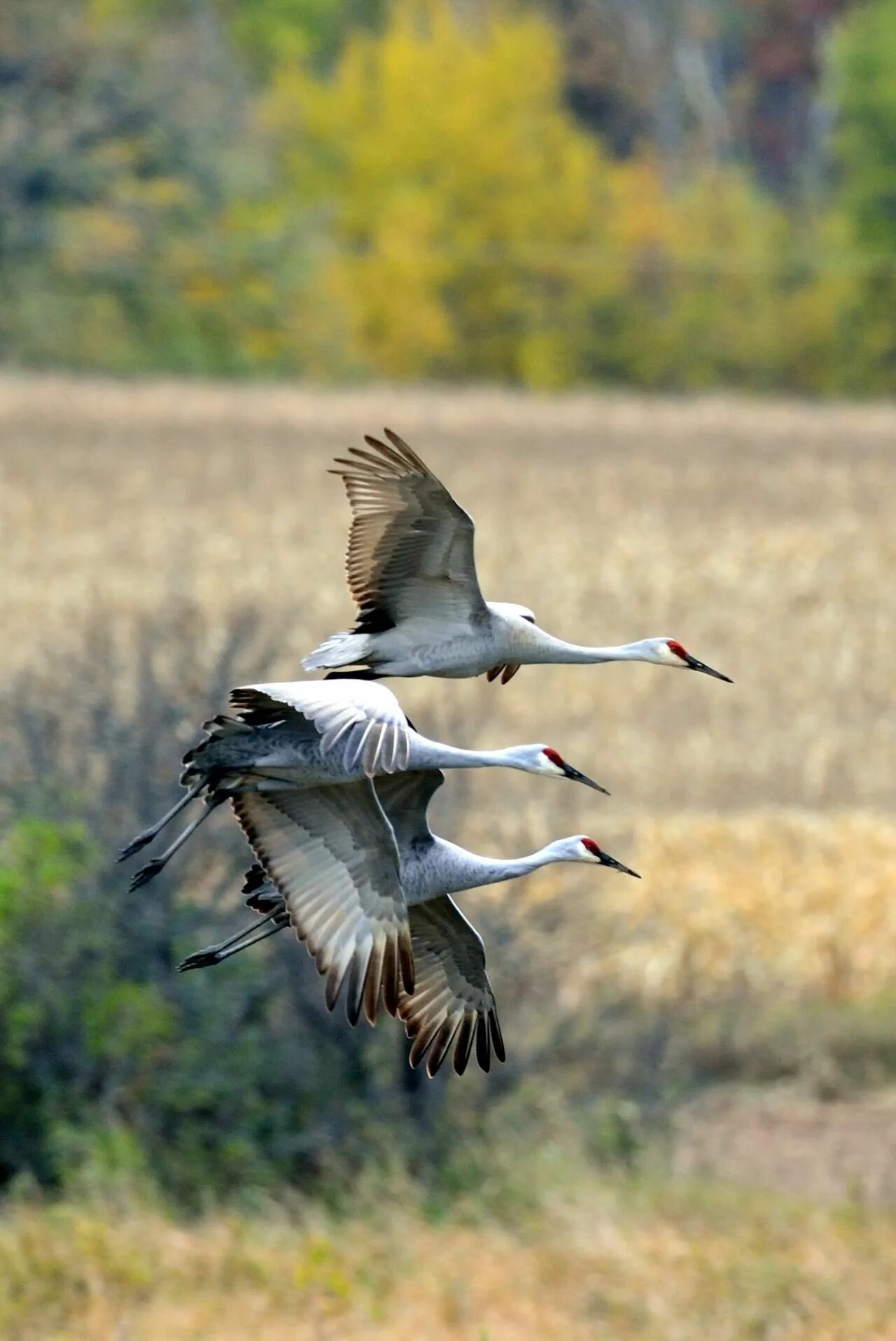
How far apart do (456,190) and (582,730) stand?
39.2m

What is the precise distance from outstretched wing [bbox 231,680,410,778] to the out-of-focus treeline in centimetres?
3746

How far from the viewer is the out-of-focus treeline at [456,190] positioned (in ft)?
139

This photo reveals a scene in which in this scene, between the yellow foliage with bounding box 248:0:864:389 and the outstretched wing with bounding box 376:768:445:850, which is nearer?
the outstretched wing with bounding box 376:768:445:850

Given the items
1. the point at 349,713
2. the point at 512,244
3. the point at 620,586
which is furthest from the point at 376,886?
the point at 512,244

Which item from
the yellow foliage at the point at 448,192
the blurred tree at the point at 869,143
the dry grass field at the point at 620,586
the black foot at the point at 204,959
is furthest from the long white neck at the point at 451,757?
the blurred tree at the point at 869,143

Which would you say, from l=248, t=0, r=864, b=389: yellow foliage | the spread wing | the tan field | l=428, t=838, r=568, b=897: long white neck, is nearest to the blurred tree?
l=248, t=0, r=864, b=389: yellow foliage

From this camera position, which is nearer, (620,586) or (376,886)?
(376,886)

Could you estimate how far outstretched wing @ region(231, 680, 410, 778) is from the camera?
158 inches

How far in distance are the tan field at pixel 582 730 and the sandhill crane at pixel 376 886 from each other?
514cm

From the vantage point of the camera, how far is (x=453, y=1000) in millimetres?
4969

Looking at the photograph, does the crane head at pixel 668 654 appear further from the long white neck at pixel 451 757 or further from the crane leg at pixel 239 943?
the crane leg at pixel 239 943

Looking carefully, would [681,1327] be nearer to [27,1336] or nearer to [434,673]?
[27,1336]

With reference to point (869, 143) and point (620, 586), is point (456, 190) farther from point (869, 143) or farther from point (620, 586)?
point (620, 586)

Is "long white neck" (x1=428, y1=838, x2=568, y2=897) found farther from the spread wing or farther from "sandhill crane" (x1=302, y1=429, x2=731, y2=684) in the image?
the spread wing
